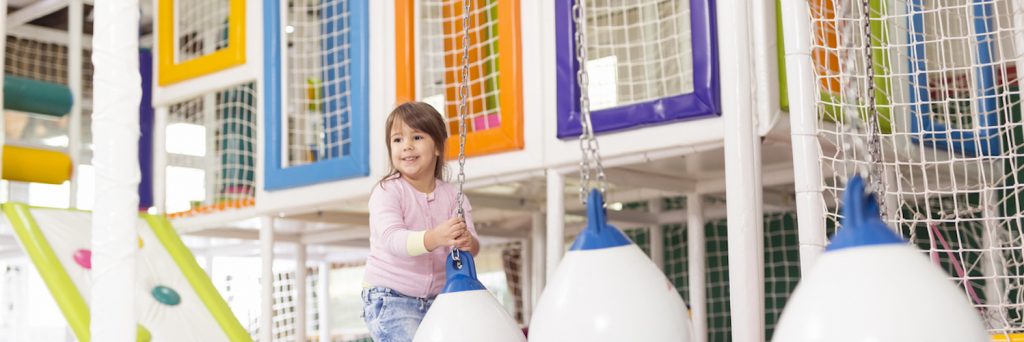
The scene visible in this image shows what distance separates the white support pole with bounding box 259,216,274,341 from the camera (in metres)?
3.24

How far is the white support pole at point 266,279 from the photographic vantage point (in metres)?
3.24

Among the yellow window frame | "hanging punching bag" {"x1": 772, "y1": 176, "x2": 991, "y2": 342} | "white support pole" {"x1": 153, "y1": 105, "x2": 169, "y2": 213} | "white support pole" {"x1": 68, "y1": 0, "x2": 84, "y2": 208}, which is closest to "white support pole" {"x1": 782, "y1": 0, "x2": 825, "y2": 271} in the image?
"hanging punching bag" {"x1": 772, "y1": 176, "x2": 991, "y2": 342}

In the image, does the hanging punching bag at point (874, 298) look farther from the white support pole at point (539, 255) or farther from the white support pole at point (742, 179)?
the white support pole at point (539, 255)

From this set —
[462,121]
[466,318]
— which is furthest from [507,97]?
[466,318]

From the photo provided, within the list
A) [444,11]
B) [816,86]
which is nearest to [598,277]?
[816,86]

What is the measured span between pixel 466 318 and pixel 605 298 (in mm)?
282

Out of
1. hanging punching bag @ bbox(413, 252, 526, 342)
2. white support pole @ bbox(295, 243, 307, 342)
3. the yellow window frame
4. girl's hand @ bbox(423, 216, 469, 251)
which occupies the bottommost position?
white support pole @ bbox(295, 243, 307, 342)

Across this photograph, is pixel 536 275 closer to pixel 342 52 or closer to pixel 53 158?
pixel 342 52

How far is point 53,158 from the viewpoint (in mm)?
3621

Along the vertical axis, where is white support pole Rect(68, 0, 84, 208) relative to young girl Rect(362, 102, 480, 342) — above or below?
above

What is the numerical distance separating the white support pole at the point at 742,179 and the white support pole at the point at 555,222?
1.63ft

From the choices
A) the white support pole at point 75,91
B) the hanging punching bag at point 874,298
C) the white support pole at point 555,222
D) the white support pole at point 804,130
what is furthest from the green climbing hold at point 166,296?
the hanging punching bag at point 874,298

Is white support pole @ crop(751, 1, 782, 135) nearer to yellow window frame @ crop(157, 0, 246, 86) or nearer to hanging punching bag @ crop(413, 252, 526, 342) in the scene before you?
hanging punching bag @ crop(413, 252, 526, 342)

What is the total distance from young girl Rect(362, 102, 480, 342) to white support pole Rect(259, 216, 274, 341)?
4.38 ft
